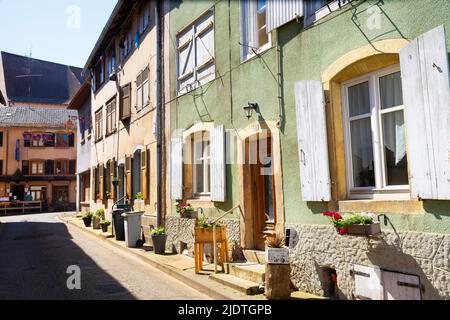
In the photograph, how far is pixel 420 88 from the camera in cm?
443

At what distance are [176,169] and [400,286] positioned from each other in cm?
623

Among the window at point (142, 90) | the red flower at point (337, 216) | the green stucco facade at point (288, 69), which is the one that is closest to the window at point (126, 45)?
the window at point (142, 90)

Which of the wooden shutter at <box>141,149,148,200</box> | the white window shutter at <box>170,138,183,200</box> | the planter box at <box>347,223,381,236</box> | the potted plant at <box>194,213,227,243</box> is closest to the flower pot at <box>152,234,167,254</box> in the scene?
the white window shutter at <box>170,138,183,200</box>

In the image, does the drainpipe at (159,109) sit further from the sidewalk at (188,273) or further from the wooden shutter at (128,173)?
the wooden shutter at (128,173)

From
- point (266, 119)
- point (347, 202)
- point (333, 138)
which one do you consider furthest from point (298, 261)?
point (266, 119)

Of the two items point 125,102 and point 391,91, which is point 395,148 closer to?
point 391,91

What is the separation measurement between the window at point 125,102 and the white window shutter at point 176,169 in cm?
494

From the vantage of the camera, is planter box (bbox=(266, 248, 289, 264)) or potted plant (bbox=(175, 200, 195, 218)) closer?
planter box (bbox=(266, 248, 289, 264))

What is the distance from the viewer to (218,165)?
8.16 meters

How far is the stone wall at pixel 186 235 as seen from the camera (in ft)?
24.9

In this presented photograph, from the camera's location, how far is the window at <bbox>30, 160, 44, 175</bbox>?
3953 cm

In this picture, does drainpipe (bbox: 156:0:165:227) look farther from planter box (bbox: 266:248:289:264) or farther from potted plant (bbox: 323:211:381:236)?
potted plant (bbox: 323:211:381:236)

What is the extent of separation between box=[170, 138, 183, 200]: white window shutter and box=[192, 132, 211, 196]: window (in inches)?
13.3

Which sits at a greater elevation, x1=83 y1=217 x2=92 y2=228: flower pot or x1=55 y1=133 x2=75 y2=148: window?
x1=55 y1=133 x2=75 y2=148: window
